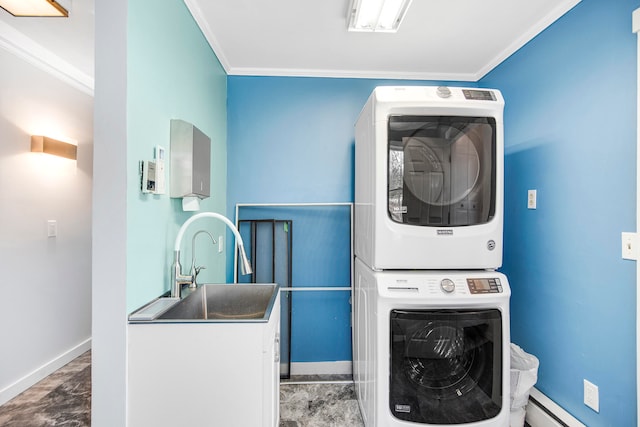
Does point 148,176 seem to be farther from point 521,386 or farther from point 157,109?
point 521,386

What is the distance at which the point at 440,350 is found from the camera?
155 cm

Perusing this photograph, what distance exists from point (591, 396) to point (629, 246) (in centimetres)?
81

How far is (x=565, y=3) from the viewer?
167cm

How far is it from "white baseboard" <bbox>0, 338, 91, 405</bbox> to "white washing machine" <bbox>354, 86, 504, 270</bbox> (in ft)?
8.64

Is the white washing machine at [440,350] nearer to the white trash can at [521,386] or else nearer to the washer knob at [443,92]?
the white trash can at [521,386]

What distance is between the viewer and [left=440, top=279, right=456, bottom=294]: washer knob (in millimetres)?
1509

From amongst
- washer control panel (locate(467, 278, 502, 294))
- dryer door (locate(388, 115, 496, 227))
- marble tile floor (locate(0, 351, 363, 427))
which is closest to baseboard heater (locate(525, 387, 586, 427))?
washer control panel (locate(467, 278, 502, 294))

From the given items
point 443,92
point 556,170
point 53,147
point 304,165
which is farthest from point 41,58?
point 556,170

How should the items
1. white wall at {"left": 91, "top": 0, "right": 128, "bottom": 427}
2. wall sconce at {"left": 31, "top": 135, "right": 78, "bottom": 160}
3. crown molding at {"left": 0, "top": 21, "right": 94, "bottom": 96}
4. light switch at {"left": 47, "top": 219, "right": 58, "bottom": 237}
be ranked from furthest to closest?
1. light switch at {"left": 47, "top": 219, "right": 58, "bottom": 237}
2. wall sconce at {"left": 31, "top": 135, "right": 78, "bottom": 160}
3. crown molding at {"left": 0, "top": 21, "right": 94, "bottom": 96}
4. white wall at {"left": 91, "top": 0, "right": 128, "bottom": 427}

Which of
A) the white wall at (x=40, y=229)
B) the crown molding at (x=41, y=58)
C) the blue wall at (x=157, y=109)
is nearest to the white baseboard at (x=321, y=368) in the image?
the blue wall at (x=157, y=109)

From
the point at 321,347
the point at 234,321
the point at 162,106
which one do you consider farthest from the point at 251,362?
the point at 321,347

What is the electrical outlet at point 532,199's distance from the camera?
6.17ft

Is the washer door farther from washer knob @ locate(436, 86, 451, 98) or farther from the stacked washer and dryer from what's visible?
washer knob @ locate(436, 86, 451, 98)

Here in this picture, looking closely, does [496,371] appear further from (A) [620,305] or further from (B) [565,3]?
(B) [565,3]
